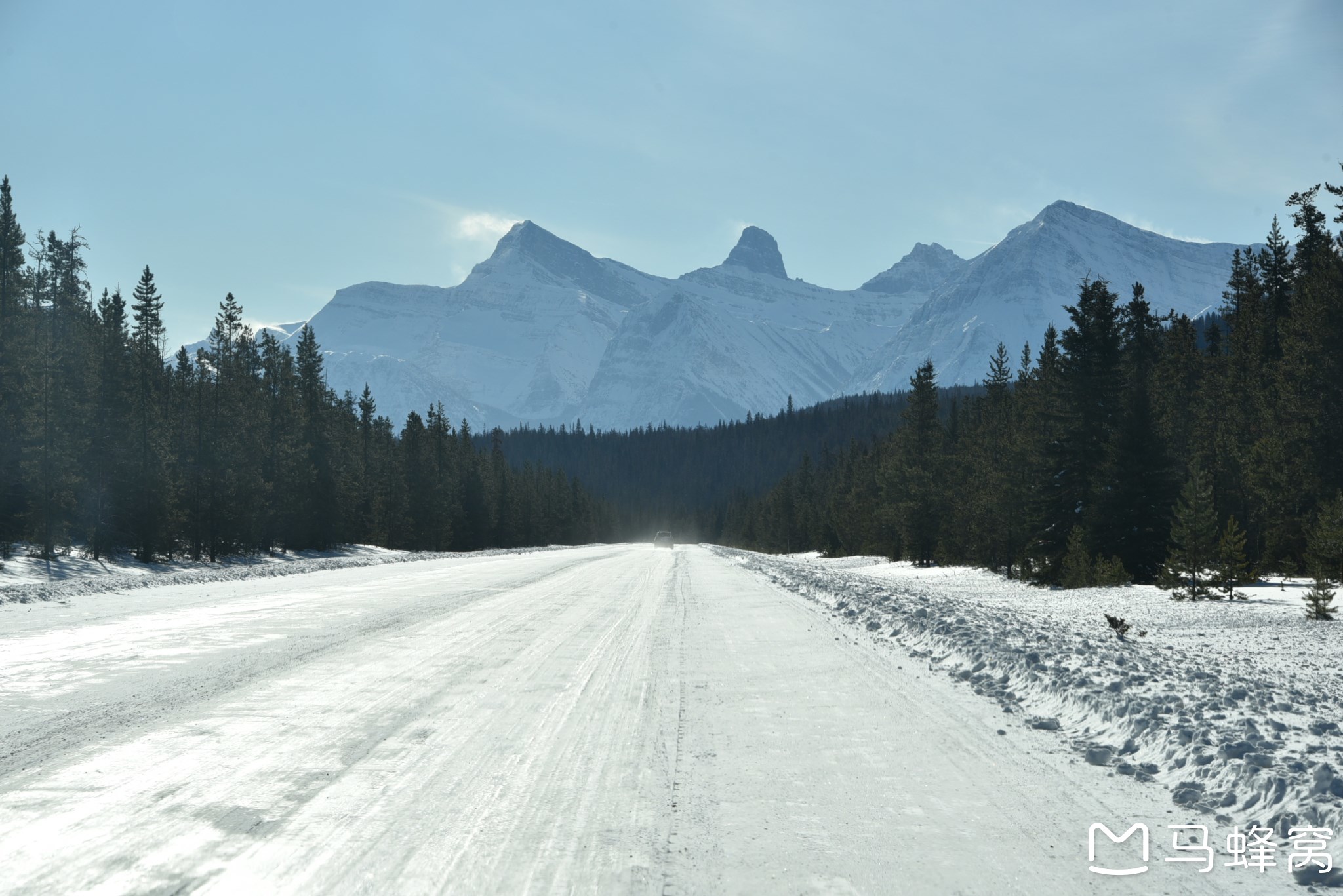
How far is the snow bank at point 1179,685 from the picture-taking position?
5.02m

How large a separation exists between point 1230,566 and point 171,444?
142 ft

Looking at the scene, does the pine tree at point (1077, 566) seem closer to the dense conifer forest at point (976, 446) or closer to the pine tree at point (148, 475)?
the dense conifer forest at point (976, 446)

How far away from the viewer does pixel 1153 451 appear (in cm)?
2734

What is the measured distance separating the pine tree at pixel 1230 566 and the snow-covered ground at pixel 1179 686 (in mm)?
822

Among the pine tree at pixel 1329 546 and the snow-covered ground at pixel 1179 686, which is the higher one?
the pine tree at pixel 1329 546

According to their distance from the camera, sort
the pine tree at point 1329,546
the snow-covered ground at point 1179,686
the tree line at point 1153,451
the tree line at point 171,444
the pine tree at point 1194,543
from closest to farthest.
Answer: the snow-covered ground at point 1179,686 → the pine tree at point 1329,546 → the pine tree at point 1194,543 → the tree line at point 1153,451 → the tree line at point 171,444

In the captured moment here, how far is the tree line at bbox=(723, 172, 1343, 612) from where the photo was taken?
25297 millimetres

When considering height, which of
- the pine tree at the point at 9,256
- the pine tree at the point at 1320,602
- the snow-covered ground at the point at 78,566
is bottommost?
the snow-covered ground at the point at 78,566

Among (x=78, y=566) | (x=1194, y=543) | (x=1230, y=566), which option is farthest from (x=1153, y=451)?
(x=78, y=566)

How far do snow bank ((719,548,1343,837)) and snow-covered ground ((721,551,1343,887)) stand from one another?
2 cm

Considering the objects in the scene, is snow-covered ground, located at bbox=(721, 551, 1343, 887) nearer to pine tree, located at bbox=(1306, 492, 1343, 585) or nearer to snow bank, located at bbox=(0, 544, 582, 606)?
pine tree, located at bbox=(1306, 492, 1343, 585)

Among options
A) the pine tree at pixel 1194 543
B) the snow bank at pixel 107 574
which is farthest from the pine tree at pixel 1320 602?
the snow bank at pixel 107 574

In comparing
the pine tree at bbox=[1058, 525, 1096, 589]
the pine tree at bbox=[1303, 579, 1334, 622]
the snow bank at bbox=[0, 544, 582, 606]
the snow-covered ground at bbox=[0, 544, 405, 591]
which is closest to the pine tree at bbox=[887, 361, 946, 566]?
the pine tree at bbox=[1058, 525, 1096, 589]

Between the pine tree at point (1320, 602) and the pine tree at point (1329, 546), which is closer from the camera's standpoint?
the pine tree at point (1320, 602)
